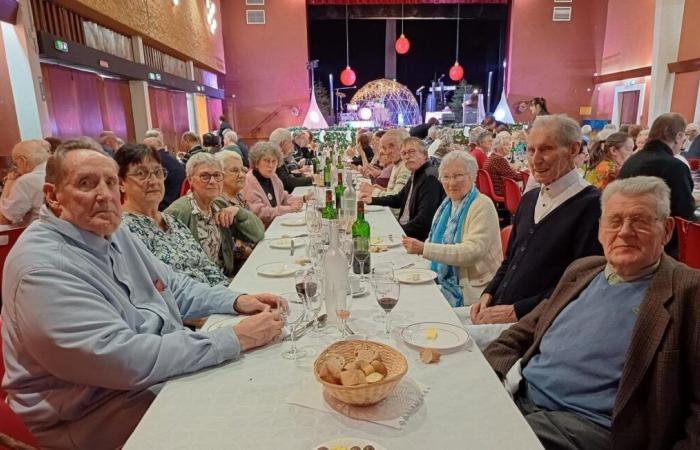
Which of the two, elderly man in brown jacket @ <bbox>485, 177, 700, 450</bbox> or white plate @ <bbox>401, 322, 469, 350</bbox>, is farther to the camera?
white plate @ <bbox>401, 322, 469, 350</bbox>

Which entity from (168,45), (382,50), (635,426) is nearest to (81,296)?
(635,426)

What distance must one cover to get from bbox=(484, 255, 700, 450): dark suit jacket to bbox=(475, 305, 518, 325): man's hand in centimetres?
81

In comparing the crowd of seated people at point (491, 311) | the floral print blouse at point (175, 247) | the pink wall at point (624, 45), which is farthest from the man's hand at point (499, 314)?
the pink wall at point (624, 45)

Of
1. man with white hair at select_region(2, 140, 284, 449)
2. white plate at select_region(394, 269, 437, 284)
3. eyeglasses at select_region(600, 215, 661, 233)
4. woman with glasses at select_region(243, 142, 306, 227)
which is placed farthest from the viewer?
woman with glasses at select_region(243, 142, 306, 227)

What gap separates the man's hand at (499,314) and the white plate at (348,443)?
130cm

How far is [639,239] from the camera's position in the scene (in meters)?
1.42

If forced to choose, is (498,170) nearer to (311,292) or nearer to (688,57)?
(311,292)

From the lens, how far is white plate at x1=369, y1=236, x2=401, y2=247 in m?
2.83

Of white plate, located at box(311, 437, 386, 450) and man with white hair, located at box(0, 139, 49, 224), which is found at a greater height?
man with white hair, located at box(0, 139, 49, 224)

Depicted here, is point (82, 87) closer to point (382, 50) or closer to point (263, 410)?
point (263, 410)

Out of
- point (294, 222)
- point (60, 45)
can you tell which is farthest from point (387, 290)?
point (60, 45)

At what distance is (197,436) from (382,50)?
21224 millimetres

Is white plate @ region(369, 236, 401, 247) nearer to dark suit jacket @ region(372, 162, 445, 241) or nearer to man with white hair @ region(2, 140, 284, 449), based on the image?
dark suit jacket @ region(372, 162, 445, 241)

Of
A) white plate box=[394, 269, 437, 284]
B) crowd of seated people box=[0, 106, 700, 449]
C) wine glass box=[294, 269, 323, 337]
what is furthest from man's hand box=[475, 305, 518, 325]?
wine glass box=[294, 269, 323, 337]
